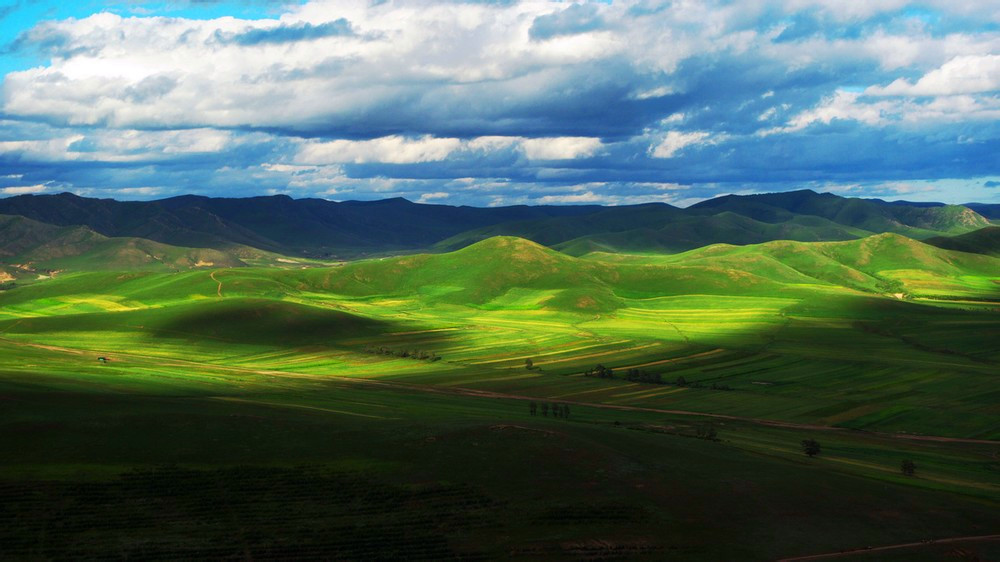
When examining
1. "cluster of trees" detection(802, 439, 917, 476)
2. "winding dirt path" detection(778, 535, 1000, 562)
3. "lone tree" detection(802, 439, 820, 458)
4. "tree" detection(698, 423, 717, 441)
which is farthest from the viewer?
"tree" detection(698, 423, 717, 441)

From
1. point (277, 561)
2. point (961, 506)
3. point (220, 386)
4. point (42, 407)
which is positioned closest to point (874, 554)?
point (961, 506)

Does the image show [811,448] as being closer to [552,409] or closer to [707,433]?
[707,433]

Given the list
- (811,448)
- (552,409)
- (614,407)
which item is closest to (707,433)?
(811,448)

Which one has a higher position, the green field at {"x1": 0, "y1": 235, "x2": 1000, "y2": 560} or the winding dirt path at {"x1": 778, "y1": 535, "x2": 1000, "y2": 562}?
the green field at {"x1": 0, "y1": 235, "x2": 1000, "y2": 560}

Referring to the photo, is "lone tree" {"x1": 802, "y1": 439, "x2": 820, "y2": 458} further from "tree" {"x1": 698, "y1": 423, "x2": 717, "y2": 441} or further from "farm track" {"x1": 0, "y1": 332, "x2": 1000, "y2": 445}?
"farm track" {"x1": 0, "y1": 332, "x2": 1000, "y2": 445}

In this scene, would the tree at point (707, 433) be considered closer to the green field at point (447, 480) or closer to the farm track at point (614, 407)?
the green field at point (447, 480)

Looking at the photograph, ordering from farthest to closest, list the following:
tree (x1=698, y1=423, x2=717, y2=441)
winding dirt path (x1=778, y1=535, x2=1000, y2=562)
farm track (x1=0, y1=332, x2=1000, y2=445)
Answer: farm track (x1=0, y1=332, x2=1000, y2=445) < tree (x1=698, y1=423, x2=717, y2=441) < winding dirt path (x1=778, y1=535, x2=1000, y2=562)

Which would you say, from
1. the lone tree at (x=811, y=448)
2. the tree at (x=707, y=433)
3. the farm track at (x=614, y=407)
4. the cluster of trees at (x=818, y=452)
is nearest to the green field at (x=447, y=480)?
the tree at (x=707, y=433)

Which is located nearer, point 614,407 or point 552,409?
point 552,409

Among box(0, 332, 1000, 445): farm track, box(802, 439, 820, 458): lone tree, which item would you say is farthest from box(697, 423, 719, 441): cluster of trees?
box(0, 332, 1000, 445): farm track

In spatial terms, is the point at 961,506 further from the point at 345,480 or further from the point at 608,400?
the point at 608,400

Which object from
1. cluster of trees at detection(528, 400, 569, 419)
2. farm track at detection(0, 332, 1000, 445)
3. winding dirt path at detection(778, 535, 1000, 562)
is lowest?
farm track at detection(0, 332, 1000, 445)
